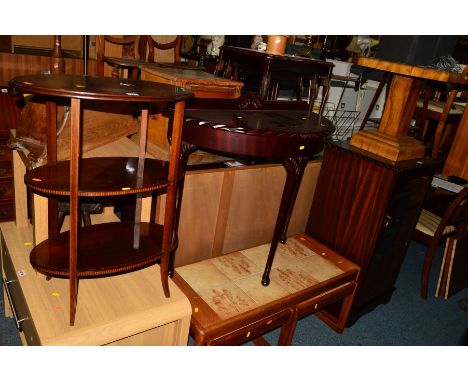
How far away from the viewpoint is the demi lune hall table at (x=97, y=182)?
1.14 meters

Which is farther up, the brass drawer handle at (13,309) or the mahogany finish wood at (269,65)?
the mahogany finish wood at (269,65)

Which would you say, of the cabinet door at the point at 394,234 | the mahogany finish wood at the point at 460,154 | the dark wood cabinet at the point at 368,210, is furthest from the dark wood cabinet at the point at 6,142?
the mahogany finish wood at the point at 460,154

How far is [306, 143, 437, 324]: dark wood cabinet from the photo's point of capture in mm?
2164

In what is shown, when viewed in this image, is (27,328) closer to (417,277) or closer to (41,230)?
(41,230)

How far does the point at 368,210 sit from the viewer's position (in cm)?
222

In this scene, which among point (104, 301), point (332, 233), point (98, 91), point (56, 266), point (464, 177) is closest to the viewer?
point (98, 91)

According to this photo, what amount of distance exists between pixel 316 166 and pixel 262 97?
0.66 metres

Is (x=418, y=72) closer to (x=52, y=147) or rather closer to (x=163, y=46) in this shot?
(x=52, y=147)

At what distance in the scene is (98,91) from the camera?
1.12 metres

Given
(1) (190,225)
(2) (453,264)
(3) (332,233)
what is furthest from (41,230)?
(2) (453,264)

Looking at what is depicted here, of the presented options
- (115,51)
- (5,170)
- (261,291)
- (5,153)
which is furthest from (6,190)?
(261,291)

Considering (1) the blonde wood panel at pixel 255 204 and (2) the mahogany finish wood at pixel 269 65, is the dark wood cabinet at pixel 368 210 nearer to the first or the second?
(1) the blonde wood panel at pixel 255 204

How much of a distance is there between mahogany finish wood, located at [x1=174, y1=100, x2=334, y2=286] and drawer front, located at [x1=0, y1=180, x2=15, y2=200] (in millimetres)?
1648

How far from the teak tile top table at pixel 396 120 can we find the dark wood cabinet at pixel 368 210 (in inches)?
2.4
